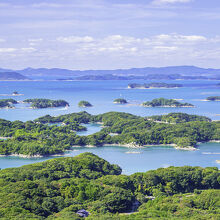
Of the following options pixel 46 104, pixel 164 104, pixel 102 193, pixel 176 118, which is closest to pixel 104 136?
pixel 176 118

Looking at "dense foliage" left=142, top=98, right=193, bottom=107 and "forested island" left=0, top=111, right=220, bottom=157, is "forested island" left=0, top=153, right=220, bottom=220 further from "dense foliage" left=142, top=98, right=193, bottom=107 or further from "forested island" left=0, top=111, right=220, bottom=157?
"dense foliage" left=142, top=98, right=193, bottom=107

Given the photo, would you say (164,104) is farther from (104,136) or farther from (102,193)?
(102,193)

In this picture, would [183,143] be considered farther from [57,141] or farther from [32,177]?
[32,177]

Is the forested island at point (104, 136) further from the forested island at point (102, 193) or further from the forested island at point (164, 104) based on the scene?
the forested island at point (164, 104)

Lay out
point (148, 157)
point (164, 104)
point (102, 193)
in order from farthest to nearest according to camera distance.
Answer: point (164, 104), point (148, 157), point (102, 193)

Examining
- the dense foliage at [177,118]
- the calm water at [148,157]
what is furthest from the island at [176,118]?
the calm water at [148,157]

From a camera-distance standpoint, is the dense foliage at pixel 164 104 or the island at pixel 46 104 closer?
the island at pixel 46 104

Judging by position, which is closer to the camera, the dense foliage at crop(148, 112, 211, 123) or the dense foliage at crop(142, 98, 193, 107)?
the dense foliage at crop(148, 112, 211, 123)

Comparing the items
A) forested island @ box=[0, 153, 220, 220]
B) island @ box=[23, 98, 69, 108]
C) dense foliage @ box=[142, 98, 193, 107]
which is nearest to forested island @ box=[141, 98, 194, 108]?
dense foliage @ box=[142, 98, 193, 107]
